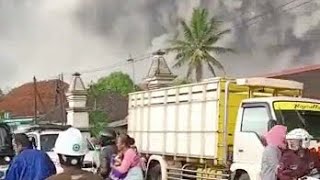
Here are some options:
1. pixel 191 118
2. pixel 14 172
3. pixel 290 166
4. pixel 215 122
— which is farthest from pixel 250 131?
pixel 14 172

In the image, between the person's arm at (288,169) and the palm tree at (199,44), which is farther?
the palm tree at (199,44)

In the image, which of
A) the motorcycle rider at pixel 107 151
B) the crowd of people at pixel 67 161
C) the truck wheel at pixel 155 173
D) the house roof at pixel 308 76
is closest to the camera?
the crowd of people at pixel 67 161

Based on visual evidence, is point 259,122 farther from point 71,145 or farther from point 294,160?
point 71,145

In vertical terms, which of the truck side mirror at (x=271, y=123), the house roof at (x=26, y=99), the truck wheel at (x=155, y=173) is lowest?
the truck wheel at (x=155, y=173)

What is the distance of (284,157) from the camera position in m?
→ 9.56

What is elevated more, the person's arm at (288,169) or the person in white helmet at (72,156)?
the person in white helmet at (72,156)

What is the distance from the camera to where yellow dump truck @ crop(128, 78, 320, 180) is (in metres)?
13.3

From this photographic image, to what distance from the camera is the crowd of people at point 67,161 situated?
4.98 meters

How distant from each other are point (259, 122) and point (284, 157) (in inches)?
151

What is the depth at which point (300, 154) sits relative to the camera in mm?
9742

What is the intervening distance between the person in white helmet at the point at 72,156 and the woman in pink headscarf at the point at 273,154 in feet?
14.9

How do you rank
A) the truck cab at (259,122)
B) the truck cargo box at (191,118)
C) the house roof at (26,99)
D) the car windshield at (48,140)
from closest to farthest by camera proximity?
the truck cab at (259,122), the truck cargo box at (191,118), the car windshield at (48,140), the house roof at (26,99)

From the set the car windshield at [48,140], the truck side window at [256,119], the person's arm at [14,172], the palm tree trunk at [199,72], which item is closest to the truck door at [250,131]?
the truck side window at [256,119]

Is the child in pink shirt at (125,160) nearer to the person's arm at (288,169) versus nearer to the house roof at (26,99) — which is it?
the person's arm at (288,169)
